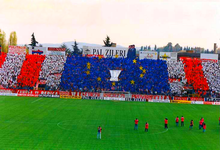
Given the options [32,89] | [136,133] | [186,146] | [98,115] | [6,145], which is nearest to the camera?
[6,145]

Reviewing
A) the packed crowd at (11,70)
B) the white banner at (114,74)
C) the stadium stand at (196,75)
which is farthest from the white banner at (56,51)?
the stadium stand at (196,75)

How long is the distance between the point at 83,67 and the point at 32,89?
13159 millimetres

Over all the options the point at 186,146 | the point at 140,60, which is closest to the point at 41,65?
the point at 140,60

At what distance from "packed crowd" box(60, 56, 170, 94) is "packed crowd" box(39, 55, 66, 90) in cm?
137

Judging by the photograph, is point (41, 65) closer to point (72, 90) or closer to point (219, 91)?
point (72, 90)

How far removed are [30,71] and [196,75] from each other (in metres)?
38.3

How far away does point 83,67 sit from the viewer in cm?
6328

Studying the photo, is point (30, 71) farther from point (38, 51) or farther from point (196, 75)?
point (196, 75)

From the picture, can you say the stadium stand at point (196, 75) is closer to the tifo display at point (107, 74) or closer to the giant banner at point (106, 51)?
the tifo display at point (107, 74)

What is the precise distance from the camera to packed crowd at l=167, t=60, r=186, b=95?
58250mm

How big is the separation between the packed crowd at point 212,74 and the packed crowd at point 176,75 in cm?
564

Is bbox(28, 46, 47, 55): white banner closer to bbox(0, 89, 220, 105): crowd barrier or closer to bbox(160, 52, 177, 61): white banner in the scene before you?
bbox(0, 89, 220, 105): crowd barrier

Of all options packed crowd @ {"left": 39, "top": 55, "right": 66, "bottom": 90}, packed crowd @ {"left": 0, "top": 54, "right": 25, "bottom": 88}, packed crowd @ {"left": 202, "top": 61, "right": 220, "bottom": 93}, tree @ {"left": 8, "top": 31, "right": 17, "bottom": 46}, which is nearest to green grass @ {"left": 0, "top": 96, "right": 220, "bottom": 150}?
packed crowd @ {"left": 39, "top": 55, "right": 66, "bottom": 90}

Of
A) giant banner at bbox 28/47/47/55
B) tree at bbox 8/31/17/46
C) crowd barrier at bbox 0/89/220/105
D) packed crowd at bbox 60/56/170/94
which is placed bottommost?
crowd barrier at bbox 0/89/220/105
